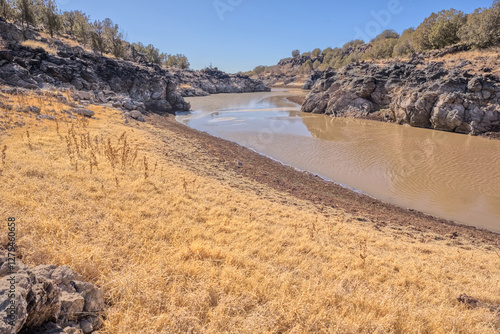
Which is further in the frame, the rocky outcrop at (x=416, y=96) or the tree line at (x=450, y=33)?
the tree line at (x=450, y=33)

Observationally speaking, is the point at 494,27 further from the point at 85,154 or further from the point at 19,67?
the point at 19,67

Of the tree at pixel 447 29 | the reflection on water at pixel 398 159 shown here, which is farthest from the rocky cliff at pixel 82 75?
the tree at pixel 447 29

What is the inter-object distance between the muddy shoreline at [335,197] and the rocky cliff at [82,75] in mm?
19942

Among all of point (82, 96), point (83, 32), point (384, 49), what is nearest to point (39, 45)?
point (82, 96)

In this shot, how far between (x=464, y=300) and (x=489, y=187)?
51.0 ft

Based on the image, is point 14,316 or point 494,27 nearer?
point 14,316

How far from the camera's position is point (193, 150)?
1934 centimetres

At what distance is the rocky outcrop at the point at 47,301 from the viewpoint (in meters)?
2.48

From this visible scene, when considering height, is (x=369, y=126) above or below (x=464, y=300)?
above

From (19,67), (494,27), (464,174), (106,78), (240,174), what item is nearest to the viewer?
(240,174)

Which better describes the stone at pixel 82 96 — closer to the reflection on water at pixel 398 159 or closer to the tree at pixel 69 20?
the reflection on water at pixel 398 159

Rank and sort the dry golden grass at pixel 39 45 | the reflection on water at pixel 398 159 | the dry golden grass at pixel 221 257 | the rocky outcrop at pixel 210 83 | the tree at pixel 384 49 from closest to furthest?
the dry golden grass at pixel 221 257, the reflection on water at pixel 398 159, the dry golden grass at pixel 39 45, the tree at pixel 384 49, the rocky outcrop at pixel 210 83

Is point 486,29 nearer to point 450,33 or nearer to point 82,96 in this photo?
point 450,33

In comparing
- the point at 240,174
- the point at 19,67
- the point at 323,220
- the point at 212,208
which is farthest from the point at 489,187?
the point at 19,67
